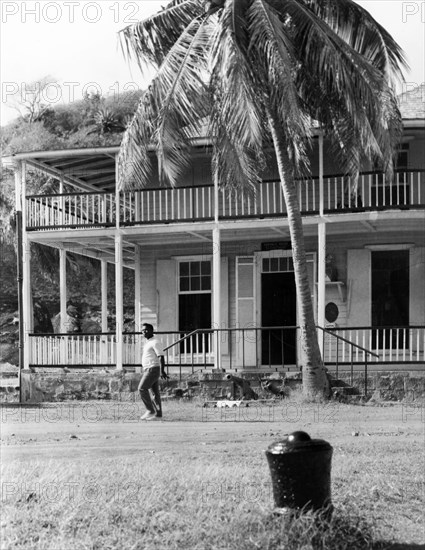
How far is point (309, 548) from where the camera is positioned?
23.2 ft

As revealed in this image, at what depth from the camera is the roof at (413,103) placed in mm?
20484

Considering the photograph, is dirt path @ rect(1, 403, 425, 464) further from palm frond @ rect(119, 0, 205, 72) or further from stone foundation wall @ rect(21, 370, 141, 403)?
palm frond @ rect(119, 0, 205, 72)

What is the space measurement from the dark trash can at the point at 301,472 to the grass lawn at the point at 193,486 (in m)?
0.14

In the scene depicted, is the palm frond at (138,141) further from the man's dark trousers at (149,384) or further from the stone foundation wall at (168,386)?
the man's dark trousers at (149,384)

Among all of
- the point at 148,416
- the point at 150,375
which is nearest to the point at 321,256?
the point at 150,375

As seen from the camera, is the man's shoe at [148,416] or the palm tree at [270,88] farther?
the palm tree at [270,88]

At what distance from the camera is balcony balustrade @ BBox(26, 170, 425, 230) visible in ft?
63.6

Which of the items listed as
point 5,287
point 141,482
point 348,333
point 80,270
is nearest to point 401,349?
point 348,333

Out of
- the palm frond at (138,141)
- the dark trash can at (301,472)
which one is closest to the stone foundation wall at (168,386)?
the palm frond at (138,141)

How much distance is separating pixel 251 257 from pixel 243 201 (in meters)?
1.35

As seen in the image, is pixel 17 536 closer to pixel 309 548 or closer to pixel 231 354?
pixel 309 548

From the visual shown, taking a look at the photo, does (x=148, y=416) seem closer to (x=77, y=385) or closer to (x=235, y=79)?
(x=77, y=385)

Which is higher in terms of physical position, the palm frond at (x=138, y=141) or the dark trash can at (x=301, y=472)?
the palm frond at (x=138, y=141)

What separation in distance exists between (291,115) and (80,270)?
23.7 meters
